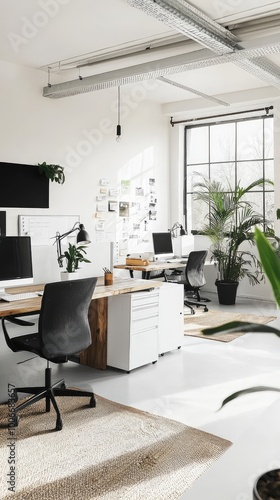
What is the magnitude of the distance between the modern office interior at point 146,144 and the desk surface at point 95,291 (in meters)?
0.17

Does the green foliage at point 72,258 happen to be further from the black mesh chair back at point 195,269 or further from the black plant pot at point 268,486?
the black plant pot at point 268,486

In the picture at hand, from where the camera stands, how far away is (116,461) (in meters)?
2.61

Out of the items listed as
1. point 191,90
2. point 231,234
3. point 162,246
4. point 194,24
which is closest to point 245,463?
point 194,24

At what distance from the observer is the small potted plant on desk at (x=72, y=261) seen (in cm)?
408

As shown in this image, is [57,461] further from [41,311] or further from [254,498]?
[254,498]

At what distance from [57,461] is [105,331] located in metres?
1.71

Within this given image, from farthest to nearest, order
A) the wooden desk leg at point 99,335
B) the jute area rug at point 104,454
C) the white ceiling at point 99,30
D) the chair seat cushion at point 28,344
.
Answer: the white ceiling at point 99,30 → the wooden desk leg at point 99,335 → the chair seat cushion at point 28,344 → the jute area rug at point 104,454

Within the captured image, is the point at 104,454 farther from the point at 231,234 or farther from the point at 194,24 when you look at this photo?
the point at 231,234

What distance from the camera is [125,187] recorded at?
7867 mm

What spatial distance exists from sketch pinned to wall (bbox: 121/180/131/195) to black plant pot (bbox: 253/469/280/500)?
274 inches

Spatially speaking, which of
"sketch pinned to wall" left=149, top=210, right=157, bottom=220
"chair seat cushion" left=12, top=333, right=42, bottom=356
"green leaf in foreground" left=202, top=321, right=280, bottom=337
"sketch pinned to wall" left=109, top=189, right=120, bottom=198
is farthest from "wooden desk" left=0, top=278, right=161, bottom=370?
"sketch pinned to wall" left=149, top=210, right=157, bottom=220

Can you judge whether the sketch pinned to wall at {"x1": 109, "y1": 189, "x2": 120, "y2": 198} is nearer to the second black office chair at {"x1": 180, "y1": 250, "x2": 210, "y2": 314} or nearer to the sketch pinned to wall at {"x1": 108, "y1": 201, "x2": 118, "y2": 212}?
the sketch pinned to wall at {"x1": 108, "y1": 201, "x2": 118, "y2": 212}

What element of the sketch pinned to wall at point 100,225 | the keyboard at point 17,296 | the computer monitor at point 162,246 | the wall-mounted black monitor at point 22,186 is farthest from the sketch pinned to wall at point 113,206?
the keyboard at point 17,296

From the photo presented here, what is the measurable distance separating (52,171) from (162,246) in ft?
6.95
